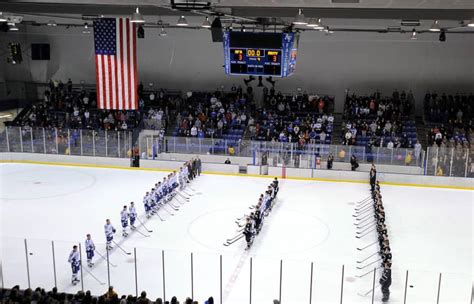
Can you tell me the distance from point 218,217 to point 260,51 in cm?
513

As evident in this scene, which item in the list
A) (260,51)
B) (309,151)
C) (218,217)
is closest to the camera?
(260,51)

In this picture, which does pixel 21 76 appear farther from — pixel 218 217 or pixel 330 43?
pixel 218 217

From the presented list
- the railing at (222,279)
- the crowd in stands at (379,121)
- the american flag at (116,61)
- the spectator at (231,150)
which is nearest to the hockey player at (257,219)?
the railing at (222,279)

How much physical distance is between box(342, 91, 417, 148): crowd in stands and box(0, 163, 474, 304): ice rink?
11.4 ft

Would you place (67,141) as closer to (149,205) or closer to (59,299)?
(149,205)

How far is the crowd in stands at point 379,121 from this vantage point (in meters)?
23.7

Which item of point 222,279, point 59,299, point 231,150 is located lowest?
point 222,279

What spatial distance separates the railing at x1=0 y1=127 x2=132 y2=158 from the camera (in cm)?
2328

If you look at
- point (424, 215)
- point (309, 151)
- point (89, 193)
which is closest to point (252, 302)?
point (424, 215)

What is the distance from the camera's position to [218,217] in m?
16.7

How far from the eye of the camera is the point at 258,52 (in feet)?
50.3

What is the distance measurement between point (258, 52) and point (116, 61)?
12.8 ft

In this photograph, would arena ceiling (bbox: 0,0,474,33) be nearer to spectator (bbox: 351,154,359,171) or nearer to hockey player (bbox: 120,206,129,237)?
hockey player (bbox: 120,206,129,237)

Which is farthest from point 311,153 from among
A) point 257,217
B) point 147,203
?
point 147,203
